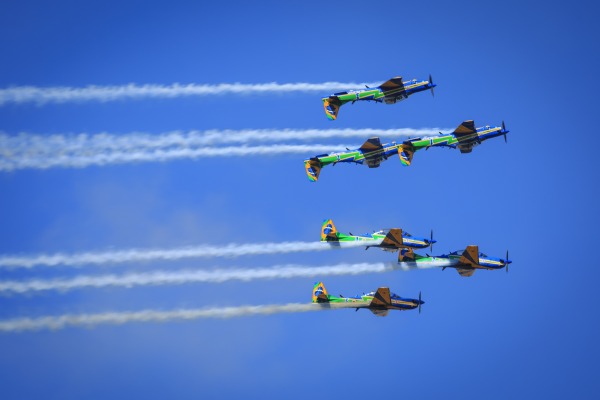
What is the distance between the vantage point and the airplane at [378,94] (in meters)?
95.2

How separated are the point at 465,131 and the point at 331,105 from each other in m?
11.3

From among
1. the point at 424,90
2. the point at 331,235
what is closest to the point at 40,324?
the point at 331,235

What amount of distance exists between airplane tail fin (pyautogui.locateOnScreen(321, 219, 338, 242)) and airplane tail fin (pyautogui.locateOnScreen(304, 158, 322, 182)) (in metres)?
4.47

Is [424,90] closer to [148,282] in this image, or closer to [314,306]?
[314,306]

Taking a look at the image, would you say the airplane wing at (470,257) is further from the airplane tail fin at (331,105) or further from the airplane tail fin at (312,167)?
the airplane tail fin at (331,105)

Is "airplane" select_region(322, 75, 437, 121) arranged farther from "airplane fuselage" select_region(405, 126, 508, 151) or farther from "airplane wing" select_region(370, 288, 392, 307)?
"airplane wing" select_region(370, 288, 392, 307)

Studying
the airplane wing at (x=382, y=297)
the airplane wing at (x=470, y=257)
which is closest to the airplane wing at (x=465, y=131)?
the airplane wing at (x=470, y=257)

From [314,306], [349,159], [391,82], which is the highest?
[391,82]

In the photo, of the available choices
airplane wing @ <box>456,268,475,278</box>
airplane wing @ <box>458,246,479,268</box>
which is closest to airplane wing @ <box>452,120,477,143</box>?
airplane wing @ <box>458,246,479,268</box>

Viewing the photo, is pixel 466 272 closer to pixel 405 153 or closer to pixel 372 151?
pixel 405 153

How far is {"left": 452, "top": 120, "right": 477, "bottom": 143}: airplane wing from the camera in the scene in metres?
95.1

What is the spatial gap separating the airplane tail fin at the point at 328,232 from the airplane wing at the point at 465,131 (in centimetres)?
1338

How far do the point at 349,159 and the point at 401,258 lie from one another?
906cm

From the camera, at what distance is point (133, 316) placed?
270ft
